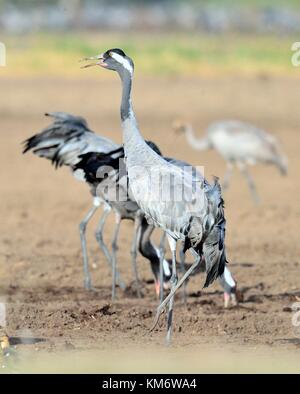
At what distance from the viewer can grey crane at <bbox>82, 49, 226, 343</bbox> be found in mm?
7426

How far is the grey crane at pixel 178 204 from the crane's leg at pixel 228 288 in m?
0.95

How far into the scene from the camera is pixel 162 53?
94.4 ft

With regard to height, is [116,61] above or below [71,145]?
above

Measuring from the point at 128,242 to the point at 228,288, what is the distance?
2838 millimetres

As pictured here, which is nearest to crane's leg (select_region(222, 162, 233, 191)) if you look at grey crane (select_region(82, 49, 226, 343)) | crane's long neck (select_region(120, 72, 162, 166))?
crane's long neck (select_region(120, 72, 162, 166))

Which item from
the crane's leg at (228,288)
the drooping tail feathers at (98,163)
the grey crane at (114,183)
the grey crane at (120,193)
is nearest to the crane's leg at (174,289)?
the crane's leg at (228,288)

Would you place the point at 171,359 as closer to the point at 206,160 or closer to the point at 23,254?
the point at 23,254

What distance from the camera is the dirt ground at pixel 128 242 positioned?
7781 mm

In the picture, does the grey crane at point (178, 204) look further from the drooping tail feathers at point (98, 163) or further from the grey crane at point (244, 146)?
the grey crane at point (244, 146)

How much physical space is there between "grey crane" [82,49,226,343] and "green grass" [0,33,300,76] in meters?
17.9
